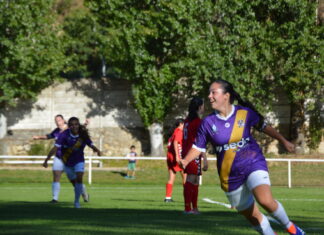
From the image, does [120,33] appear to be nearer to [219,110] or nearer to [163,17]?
[163,17]

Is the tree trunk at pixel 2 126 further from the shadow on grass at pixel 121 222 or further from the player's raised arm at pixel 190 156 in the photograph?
the player's raised arm at pixel 190 156

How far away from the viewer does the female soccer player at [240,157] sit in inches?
343

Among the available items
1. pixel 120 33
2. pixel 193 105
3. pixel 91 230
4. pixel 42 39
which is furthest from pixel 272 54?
pixel 91 230

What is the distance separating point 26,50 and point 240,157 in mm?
33670

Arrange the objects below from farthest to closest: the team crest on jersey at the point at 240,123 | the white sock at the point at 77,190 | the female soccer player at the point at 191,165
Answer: the white sock at the point at 77,190 → the female soccer player at the point at 191,165 → the team crest on jersey at the point at 240,123

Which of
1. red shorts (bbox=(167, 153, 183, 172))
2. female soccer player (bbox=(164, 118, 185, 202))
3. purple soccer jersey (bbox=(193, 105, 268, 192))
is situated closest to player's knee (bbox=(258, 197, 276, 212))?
purple soccer jersey (bbox=(193, 105, 268, 192))

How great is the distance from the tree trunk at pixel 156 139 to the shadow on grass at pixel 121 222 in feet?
87.8

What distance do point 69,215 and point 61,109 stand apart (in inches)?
1228

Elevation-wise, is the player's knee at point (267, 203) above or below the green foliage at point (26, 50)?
below

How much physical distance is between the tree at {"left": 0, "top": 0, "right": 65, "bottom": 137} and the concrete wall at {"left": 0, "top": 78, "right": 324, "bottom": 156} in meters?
1.12

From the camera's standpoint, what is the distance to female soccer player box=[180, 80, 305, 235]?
8.72m

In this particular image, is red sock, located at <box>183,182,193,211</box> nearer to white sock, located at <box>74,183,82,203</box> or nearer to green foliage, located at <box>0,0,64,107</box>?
white sock, located at <box>74,183,82,203</box>

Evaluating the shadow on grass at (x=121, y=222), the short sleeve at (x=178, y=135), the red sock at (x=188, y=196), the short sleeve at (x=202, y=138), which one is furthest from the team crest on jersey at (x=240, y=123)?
the short sleeve at (x=178, y=135)

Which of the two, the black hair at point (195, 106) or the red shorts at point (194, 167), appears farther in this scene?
the red shorts at point (194, 167)
